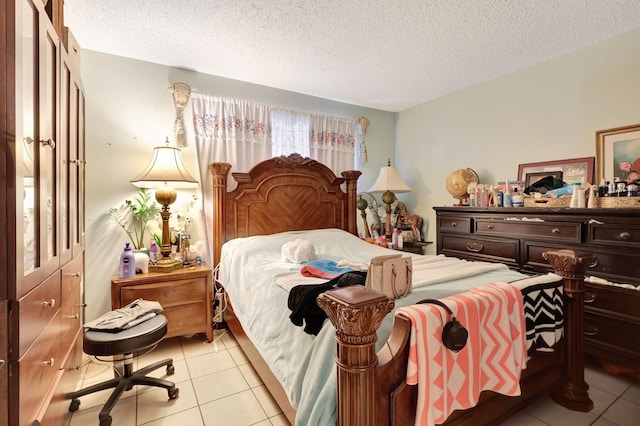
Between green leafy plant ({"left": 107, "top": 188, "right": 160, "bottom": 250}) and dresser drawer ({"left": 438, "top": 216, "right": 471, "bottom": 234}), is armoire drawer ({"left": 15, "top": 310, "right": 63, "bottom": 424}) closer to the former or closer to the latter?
green leafy plant ({"left": 107, "top": 188, "right": 160, "bottom": 250})

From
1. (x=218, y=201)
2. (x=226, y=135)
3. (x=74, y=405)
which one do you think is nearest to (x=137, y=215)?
(x=218, y=201)

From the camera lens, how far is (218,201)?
2686 millimetres

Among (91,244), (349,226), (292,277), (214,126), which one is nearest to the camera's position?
(292,277)

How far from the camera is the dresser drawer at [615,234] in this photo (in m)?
1.78

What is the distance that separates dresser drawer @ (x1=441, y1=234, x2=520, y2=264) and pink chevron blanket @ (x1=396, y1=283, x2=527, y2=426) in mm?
1283

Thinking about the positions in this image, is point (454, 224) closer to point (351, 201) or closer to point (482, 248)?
point (482, 248)

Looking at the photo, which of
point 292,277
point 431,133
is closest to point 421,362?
point 292,277

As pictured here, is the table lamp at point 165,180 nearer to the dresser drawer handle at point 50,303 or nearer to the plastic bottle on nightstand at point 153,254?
the plastic bottle on nightstand at point 153,254

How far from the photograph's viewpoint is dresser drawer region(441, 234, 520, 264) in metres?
2.41

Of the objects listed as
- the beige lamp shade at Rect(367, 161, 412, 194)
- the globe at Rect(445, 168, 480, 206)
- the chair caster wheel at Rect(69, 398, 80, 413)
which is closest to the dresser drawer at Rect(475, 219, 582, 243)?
the globe at Rect(445, 168, 480, 206)

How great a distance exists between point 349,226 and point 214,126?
175 cm

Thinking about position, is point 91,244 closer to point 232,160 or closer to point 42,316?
point 232,160

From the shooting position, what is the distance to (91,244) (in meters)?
2.42

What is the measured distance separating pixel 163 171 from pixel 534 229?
9.65 ft
